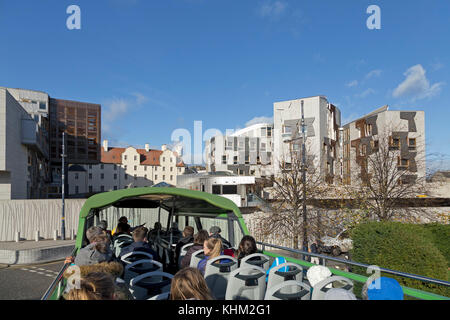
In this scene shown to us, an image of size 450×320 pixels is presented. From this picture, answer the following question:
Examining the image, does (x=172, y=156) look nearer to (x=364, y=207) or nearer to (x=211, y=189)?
(x=211, y=189)

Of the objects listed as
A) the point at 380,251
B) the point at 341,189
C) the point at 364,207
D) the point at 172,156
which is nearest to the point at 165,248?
the point at 380,251

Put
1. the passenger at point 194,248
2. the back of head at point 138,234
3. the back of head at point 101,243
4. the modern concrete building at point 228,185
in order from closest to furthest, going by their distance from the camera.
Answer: the back of head at point 101,243 → the passenger at point 194,248 → the back of head at point 138,234 → the modern concrete building at point 228,185

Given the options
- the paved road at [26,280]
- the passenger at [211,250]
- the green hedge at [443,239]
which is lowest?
the paved road at [26,280]

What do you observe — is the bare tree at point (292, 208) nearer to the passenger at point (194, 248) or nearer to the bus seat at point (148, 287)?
the passenger at point (194, 248)

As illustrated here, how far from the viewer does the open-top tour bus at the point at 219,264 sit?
11.6ft

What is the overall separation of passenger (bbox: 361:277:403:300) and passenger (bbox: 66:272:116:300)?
7.22ft

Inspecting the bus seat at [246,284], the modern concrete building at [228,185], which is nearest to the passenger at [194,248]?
the bus seat at [246,284]

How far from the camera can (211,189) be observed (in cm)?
4428

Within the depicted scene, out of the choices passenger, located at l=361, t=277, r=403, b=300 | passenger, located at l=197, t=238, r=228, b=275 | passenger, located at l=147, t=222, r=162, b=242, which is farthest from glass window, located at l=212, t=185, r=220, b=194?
passenger, located at l=361, t=277, r=403, b=300

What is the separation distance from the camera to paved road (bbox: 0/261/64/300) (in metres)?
10.1

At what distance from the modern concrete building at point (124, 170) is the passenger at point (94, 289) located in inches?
3336

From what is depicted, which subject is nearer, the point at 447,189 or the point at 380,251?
the point at 380,251

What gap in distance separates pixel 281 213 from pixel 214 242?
14417 mm
